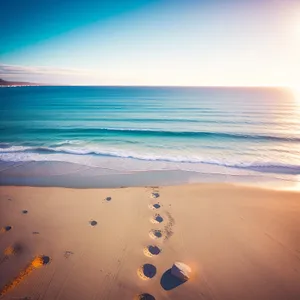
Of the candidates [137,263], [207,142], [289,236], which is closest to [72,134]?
[207,142]

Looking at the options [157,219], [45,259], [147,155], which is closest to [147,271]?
[157,219]

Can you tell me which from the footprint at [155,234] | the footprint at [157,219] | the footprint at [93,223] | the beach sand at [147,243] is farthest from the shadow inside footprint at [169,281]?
the footprint at [93,223]

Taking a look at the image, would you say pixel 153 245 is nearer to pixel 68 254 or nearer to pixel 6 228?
pixel 68 254

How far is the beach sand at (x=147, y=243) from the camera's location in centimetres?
368

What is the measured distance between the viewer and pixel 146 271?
3.96 meters

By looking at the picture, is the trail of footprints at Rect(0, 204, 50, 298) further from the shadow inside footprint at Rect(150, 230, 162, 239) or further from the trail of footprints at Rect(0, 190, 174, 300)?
the shadow inside footprint at Rect(150, 230, 162, 239)

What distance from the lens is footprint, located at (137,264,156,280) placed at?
12.6ft

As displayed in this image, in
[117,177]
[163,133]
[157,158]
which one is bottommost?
[163,133]

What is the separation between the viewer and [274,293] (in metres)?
3.65

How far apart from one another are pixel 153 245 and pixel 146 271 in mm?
721

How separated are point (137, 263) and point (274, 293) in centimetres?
264

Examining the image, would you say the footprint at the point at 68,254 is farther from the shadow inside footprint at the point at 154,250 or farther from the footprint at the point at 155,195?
the footprint at the point at 155,195

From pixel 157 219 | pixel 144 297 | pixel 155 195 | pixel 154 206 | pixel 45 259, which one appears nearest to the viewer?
pixel 144 297

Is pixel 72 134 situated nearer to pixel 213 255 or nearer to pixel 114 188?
pixel 114 188
